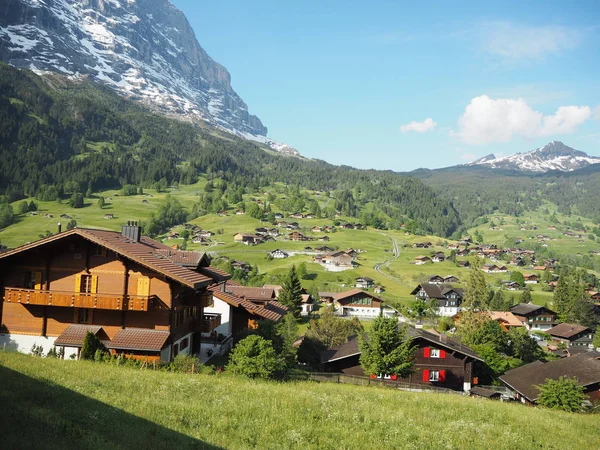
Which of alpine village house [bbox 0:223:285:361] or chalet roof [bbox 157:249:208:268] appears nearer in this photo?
alpine village house [bbox 0:223:285:361]

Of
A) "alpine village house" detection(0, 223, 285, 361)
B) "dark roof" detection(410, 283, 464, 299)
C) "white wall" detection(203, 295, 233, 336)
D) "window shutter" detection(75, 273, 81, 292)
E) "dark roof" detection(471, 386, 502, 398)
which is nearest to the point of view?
"alpine village house" detection(0, 223, 285, 361)

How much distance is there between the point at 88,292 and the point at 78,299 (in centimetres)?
158

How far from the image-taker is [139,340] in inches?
1174

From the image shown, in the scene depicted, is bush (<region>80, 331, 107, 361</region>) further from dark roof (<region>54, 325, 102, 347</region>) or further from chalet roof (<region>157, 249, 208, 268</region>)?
chalet roof (<region>157, 249, 208, 268</region>)

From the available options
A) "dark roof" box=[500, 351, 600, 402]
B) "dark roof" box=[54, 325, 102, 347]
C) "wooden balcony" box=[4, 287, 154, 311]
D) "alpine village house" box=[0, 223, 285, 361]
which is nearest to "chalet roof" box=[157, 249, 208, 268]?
"alpine village house" box=[0, 223, 285, 361]

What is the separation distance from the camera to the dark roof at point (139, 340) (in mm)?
29094

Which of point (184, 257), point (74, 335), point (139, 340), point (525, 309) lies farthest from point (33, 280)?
point (525, 309)

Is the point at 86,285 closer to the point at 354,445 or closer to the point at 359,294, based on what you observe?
the point at 354,445

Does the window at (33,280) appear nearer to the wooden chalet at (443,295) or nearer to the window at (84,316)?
the window at (84,316)

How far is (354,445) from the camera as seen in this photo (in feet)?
51.2

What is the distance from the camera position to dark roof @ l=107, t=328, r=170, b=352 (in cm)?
2909

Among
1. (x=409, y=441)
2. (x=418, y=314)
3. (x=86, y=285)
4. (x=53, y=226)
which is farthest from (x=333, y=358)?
(x=53, y=226)

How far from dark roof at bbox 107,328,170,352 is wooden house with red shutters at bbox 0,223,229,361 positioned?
0.20 ft

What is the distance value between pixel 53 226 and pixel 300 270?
91907 millimetres
